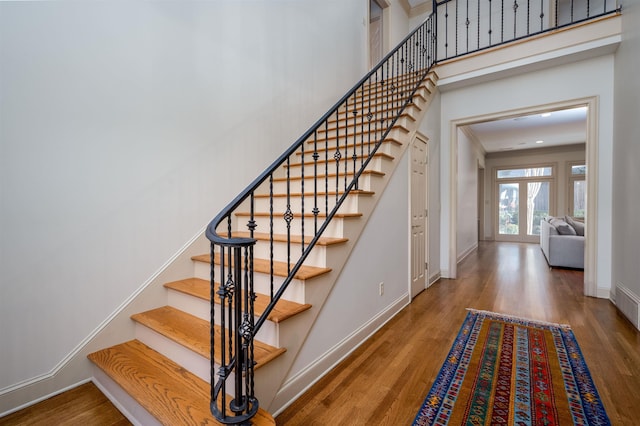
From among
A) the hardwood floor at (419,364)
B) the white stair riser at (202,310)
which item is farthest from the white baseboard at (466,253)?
the white stair riser at (202,310)

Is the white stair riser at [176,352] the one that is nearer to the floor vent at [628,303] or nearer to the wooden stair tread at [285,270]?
the wooden stair tread at [285,270]

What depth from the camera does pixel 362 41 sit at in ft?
16.5

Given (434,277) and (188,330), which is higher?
(188,330)

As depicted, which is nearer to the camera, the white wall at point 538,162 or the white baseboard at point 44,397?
the white baseboard at point 44,397

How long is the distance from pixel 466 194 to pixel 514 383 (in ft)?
18.0

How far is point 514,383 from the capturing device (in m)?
1.88

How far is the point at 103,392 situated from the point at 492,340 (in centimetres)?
282

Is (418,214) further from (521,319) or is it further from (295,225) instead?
(295,225)

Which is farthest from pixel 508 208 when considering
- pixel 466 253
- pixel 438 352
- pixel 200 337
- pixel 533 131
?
pixel 200 337

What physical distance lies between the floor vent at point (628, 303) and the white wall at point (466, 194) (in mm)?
2433

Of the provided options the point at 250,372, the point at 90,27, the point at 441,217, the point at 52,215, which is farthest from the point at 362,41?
the point at 250,372

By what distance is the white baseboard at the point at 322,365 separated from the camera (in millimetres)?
1681

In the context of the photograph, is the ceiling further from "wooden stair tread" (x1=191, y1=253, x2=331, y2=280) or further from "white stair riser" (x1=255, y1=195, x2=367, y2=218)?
"wooden stair tread" (x1=191, y1=253, x2=331, y2=280)

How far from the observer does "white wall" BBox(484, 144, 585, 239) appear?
29.0ft
